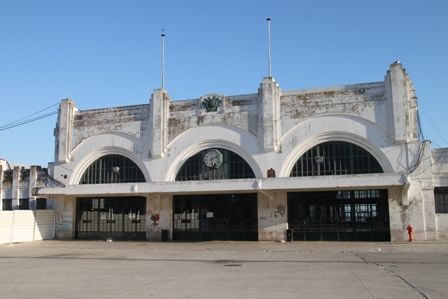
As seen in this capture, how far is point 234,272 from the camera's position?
14.4 m

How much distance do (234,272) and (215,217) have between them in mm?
14979

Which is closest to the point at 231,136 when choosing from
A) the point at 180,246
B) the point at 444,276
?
the point at 180,246

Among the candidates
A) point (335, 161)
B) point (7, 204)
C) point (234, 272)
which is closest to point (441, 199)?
point (335, 161)

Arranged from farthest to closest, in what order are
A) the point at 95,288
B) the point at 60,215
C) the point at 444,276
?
1. the point at 60,215
2. the point at 444,276
3. the point at 95,288

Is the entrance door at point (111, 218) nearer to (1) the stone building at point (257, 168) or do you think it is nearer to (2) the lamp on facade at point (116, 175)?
(1) the stone building at point (257, 168)

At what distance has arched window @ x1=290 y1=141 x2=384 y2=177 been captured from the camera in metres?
26.5

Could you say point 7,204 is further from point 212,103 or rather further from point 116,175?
point 212,103

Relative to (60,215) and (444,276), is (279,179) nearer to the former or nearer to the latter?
(444,276)

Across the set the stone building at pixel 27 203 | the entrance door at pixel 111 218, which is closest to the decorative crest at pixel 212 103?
the entrance door at pixel 111 218

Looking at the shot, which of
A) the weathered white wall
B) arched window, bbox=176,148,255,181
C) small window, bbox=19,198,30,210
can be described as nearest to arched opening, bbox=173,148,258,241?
arched window, bbox=176,148,255,181

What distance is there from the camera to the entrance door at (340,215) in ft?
86.4

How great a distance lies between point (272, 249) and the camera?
2273 centimetres

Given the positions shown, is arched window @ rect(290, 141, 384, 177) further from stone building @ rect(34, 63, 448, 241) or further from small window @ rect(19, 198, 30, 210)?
small window @ rect(19, 198, 30, 210)

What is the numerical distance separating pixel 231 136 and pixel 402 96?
404 inches
